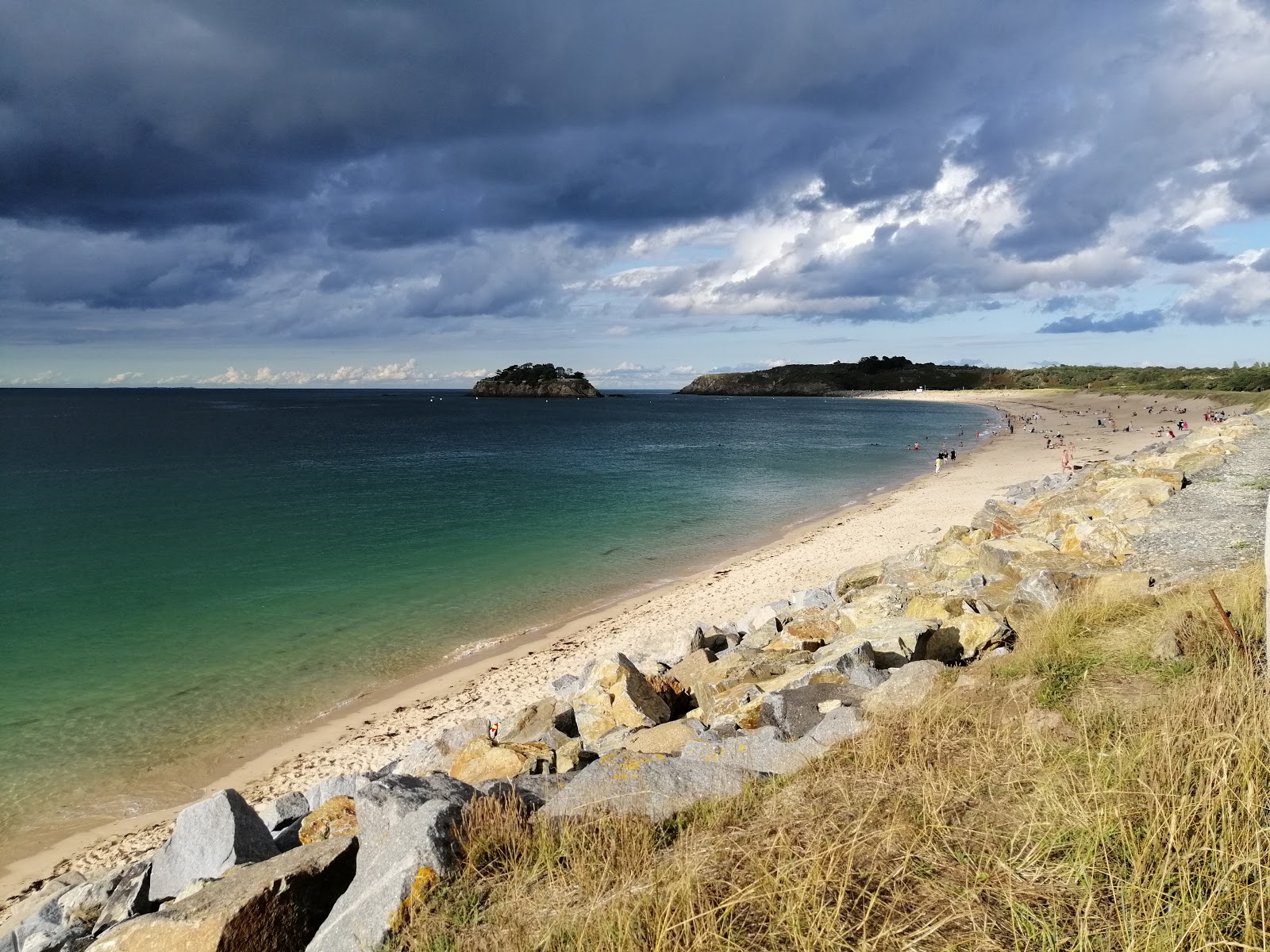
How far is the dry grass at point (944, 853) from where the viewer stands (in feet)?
11.2

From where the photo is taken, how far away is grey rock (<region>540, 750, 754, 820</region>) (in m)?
5.14

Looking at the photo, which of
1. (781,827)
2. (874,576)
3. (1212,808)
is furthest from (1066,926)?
(874,576)

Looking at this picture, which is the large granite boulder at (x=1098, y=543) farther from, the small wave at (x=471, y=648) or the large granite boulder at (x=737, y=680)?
the small wave at (x=471, y=648)

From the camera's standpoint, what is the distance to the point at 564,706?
38.4ft

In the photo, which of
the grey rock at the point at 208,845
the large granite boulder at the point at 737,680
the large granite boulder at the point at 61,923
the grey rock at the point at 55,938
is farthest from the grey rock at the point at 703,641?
the grey rock at the point at 55,938

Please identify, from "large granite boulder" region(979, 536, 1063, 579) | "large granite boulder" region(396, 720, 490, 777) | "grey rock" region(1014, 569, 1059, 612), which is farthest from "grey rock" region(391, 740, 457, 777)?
"large granite boulder" region(979, 536, 1063, 579)

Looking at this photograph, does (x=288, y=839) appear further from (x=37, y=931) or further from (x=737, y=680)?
(x=737, y=680)

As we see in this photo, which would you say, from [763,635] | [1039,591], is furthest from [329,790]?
[1039,591]

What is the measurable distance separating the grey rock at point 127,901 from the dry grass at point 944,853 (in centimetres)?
420

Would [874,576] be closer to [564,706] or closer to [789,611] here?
[789,611]

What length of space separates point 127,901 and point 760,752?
6.07 m

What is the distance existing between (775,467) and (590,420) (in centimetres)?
7920

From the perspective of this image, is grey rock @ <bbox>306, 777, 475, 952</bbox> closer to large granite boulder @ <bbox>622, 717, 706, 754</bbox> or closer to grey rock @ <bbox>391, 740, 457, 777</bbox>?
large granite boulder @ <bbox>622, 717, 706, 754</bbox>

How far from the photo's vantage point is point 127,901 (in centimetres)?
658
